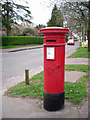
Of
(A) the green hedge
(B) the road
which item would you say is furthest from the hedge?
(B) the road

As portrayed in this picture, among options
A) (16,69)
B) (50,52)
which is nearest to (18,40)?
(16,69)

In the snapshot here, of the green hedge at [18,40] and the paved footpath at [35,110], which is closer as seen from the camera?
the paved footpath at [35,110]

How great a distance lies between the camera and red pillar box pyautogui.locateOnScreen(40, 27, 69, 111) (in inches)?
118

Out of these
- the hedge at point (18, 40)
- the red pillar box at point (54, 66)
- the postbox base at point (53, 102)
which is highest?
the hedge at point (18, 40)

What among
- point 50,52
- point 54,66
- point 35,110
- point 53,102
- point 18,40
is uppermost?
point 18,40

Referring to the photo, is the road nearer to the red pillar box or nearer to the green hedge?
the red pillar box

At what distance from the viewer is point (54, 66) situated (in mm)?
3051

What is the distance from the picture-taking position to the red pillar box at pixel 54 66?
3006mm

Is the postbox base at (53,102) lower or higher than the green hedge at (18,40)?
lower

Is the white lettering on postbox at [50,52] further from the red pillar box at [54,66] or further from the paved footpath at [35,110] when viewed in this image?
the paved footpath at [35,110]

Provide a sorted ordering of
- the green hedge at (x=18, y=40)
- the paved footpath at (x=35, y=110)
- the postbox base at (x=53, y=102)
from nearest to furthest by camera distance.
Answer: the paved footpath at (x=35, y=110), the postbox base at (x=53, y=102), the green hedge at (x=18, y=40)

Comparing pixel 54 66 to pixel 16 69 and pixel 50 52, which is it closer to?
pixel 50 52

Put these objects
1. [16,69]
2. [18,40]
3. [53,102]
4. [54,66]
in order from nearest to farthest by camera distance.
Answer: [54,66]
[53,102]
[16,69]
[18,40]

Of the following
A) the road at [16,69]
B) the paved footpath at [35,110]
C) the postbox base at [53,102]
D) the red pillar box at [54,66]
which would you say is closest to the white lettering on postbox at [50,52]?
the red pillar box at [54,66]
